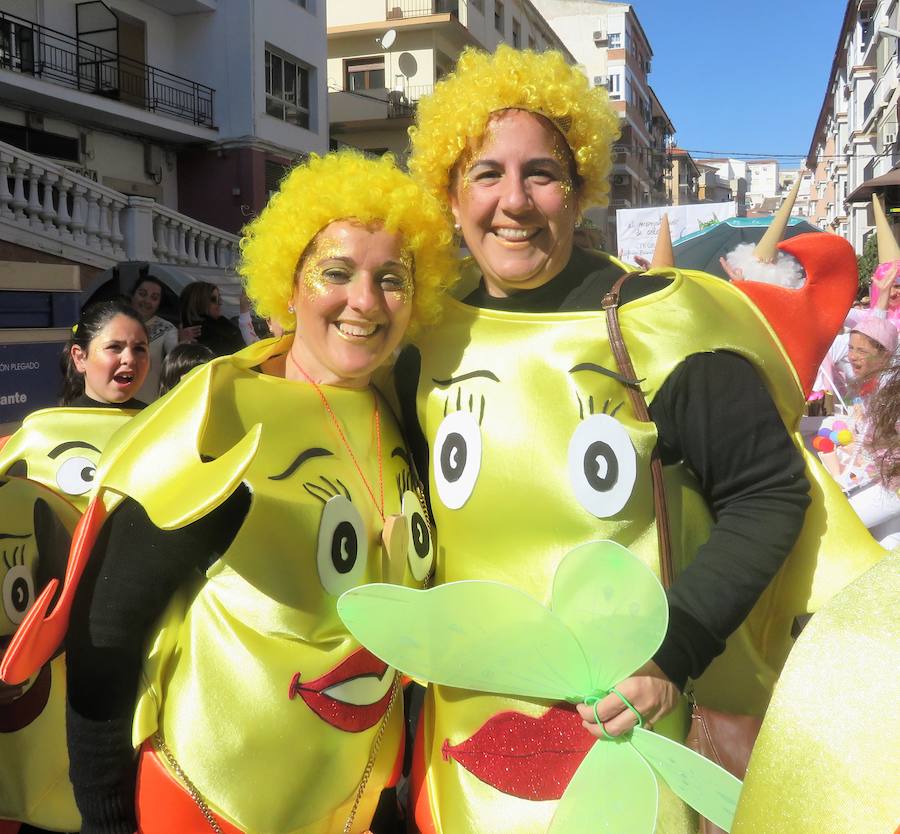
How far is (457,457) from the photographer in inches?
64.2

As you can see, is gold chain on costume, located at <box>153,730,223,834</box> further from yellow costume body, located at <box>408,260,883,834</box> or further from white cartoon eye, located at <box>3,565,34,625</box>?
white cartoon eye, located at <box>3,565,34,625</box>

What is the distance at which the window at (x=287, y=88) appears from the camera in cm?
1698

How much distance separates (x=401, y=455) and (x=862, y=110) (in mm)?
34473

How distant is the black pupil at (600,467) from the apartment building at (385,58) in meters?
22.6

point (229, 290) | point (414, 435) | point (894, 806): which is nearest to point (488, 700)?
point (414, 435)

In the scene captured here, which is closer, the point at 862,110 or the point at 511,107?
the point at 511,107

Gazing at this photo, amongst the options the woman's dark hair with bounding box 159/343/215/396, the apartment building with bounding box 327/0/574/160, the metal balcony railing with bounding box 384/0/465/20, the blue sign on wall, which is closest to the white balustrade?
the blue sign on wall

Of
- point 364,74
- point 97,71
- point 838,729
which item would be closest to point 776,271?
point 838,729

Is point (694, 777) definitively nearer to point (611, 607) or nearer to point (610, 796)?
point (610, 796)

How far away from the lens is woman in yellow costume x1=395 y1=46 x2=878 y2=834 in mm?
1463

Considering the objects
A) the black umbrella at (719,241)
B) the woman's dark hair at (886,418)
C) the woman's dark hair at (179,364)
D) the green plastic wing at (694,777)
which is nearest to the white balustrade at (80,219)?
the black umbrella at (719,241)

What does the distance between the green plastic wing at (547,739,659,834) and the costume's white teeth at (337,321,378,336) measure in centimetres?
85

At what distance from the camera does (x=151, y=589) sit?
1500mm

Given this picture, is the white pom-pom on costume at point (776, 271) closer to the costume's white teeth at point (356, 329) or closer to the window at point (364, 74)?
the costume's white teeth at point (356, 329)
